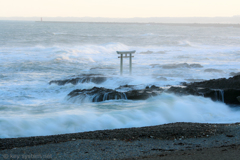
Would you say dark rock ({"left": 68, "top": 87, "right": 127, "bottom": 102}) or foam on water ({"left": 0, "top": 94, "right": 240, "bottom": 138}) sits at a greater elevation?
dark rock ({"left": 68, "top": 87, "right": 127, "bottom": 102})

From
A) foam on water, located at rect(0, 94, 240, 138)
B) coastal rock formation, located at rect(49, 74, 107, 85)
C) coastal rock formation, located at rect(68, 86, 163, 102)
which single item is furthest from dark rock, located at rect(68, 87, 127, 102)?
coastal rock formation, located at rect(49, 74, 107, 85)

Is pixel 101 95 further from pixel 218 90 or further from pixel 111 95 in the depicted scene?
pixel 218 90

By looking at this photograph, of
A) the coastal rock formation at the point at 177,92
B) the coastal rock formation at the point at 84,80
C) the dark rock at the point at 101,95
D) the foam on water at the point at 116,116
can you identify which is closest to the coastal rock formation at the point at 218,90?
the coastal rock formation at the point at 177,92

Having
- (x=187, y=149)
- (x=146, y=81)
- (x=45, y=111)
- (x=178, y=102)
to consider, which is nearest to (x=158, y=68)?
(x=146, y=81)

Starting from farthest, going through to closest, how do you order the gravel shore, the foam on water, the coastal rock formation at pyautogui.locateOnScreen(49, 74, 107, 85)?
the coastal rock formation at pyautogui.locateOnScreen(49, 74, 107, 85) → the foam on water → the gravel shore

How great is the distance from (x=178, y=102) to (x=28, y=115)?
555 cm

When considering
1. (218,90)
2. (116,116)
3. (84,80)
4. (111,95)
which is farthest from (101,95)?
(218,90)

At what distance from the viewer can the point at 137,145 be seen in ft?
19.7

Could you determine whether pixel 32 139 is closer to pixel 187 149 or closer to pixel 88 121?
pixel 88 121

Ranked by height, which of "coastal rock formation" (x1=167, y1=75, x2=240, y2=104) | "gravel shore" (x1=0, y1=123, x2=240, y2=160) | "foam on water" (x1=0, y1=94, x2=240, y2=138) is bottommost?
"foam on water" (x1=0, y1=94, x2=240, y2=138)

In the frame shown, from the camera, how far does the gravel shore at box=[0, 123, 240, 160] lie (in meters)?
5.36

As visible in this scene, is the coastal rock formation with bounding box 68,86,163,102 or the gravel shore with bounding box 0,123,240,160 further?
the coastal rock formation with bounding box 68,86,163,102

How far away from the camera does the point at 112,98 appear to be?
36.0 ft

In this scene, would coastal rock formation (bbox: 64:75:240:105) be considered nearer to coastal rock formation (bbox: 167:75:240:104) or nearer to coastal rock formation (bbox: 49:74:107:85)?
coastal rock formation (bbox: 167:75:240:104)
